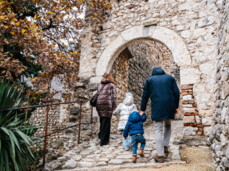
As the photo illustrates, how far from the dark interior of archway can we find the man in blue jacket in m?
2.80

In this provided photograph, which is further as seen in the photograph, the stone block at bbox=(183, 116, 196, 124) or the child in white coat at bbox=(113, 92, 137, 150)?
the stone block at bbox=(183, 116, 196, 124)

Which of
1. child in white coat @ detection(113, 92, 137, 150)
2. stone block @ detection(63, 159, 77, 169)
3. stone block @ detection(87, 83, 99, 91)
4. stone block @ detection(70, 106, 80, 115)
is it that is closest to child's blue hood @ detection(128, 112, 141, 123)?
child in white coat @ detection(113, 92, 137, 150)

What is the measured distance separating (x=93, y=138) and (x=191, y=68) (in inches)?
A: 112

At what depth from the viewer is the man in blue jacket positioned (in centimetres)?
295

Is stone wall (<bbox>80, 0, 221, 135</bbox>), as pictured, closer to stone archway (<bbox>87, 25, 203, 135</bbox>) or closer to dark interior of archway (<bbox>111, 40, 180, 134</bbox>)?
stone archway (<bbox>87, 25, 203, 135</bbox>)

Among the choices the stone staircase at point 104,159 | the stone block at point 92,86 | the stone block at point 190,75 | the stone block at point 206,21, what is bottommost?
the stone staircase at point 104,159

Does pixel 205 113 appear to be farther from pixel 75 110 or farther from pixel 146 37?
pixel 75 110

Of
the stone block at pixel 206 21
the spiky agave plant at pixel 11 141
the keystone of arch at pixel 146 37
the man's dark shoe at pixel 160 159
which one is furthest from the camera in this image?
the keystone of arch at pixel 146 37

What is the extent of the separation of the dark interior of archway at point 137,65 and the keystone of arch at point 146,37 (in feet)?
1.52

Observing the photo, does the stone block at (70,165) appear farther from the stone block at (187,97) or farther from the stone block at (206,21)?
the stone block at (206,21)

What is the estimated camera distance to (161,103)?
299 cm

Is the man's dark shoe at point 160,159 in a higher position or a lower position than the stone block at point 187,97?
lower

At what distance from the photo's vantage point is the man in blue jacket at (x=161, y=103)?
9.66ft

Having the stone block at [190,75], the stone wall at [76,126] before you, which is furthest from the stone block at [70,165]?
the stone block at [190,75]
